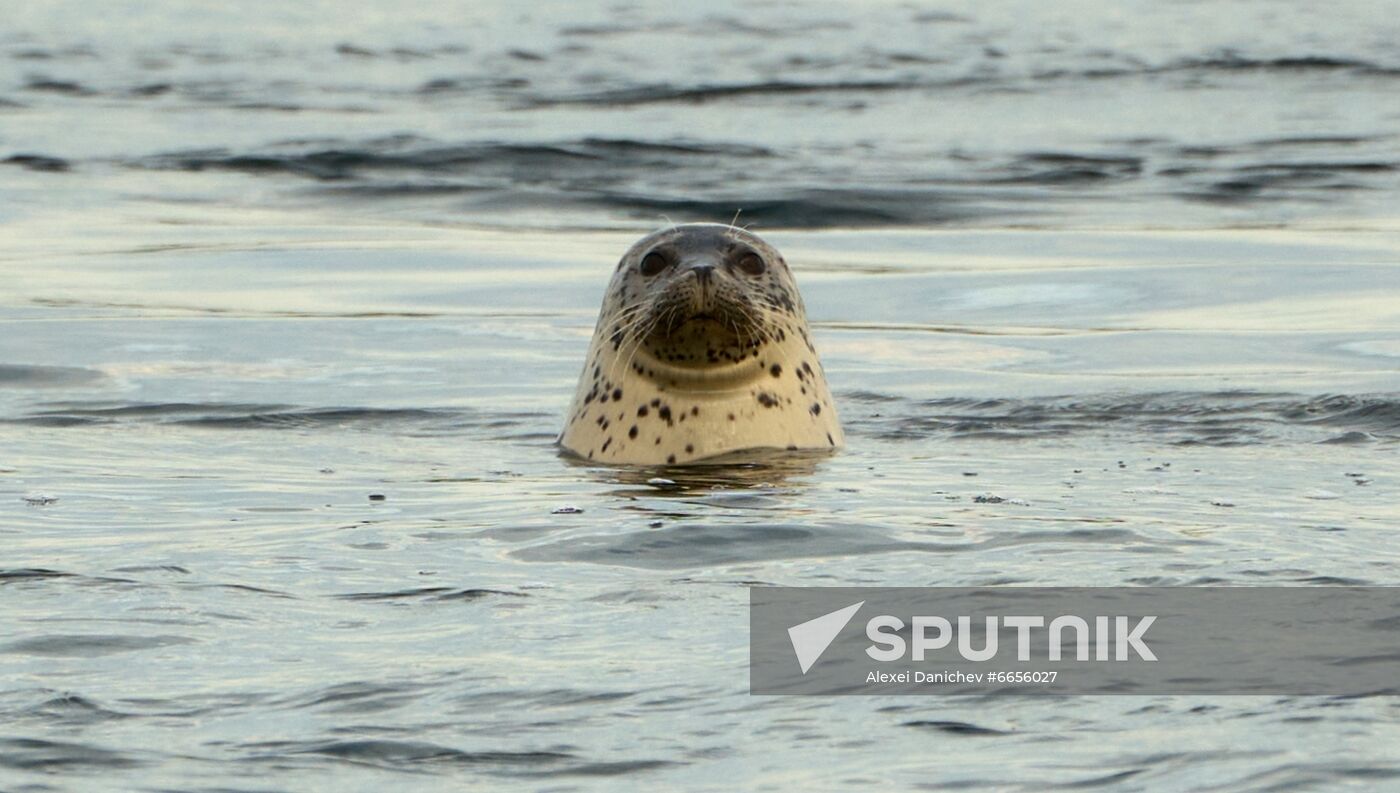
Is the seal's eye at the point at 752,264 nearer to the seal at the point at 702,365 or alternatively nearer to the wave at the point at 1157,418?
the seal at the point at 702,365

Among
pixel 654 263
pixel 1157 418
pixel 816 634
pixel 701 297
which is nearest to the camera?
pixel 816 634

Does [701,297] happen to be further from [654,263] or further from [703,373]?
[654,263]

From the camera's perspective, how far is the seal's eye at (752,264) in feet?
29.6

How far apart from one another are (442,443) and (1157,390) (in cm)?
306

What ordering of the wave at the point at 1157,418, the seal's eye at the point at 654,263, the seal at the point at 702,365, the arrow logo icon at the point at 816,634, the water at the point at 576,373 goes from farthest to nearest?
the wave at the point at 1157,418
the seal's eye at the point at 654,263
the seal at the point at 702,365
the arrow logo icon at the point at 816,634
the water at the point at 576,373

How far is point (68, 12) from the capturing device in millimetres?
33844

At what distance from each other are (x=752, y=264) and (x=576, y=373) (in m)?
3.21

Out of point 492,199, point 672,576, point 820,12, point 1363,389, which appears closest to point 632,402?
point 672,576

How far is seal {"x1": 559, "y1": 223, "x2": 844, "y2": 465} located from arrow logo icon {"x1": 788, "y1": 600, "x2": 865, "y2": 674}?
306 centimetres

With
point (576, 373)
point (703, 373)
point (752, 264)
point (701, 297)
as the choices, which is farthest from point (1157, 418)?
point (576, 373)

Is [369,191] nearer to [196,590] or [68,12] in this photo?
[196,590]

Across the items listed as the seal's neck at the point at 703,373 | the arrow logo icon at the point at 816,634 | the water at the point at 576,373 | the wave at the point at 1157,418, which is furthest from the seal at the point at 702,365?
the arrow logo icon at the point at 816,634

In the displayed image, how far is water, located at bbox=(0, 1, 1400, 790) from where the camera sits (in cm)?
477

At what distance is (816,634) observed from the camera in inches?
215
